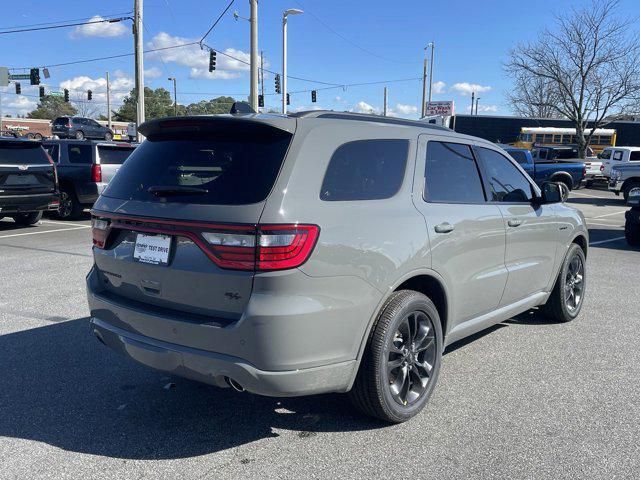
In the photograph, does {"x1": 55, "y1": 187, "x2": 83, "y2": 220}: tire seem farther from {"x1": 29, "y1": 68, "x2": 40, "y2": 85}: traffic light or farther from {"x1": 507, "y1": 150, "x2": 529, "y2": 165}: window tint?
{"x1": 29, "y1": 68, "x2": 40, "y2": 85}: traffic light

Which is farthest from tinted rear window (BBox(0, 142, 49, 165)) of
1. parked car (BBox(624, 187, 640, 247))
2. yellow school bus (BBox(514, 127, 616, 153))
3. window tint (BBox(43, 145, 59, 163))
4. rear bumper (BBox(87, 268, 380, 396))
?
yellow school bus (BBox(514, 127, 616, 153))

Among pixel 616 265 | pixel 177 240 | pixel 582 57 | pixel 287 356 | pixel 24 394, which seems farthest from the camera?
pixel 582 57

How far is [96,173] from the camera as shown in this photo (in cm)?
1270

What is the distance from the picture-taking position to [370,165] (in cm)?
342

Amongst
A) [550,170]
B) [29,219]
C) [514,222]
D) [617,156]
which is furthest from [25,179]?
[617,156]

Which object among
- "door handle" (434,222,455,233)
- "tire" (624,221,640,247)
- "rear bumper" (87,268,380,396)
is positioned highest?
"door handle" (434,222,455,233)

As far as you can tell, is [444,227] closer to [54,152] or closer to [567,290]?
[567,290]

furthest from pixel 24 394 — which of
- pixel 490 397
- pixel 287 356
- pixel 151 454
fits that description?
pixel 490 397

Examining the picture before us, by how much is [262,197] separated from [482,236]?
1.96 m

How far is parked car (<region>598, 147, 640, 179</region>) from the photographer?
2673 centimetres

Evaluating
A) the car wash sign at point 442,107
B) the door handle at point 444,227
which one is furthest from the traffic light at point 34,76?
the door handle at point 444,227

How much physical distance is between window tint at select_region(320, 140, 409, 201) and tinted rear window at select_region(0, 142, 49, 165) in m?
9.68

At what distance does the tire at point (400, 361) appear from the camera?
326 cm

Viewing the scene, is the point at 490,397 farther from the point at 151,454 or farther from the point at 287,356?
the point at 151,454
